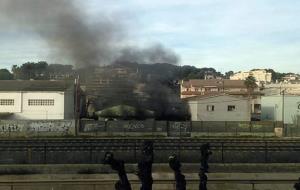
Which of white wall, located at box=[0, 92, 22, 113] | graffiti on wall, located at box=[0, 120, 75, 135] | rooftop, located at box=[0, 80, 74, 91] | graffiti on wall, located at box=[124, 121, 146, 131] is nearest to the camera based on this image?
graffiti on wall, located at box=[0, 120, 75, 135]

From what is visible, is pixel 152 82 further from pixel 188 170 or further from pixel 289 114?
pixel 188 170

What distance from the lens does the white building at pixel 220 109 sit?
74.1 meters

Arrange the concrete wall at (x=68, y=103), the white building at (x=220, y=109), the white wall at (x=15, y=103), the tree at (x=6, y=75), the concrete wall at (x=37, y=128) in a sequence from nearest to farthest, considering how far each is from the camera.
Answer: the concrete wall at (x=37, y=128) < the white wall at (x=15, y=103) < the concrete wall at (x=68, y=103) < the white building at (x=220, y=109) < the tree at (x=6, y=75)

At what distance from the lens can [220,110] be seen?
75.0m

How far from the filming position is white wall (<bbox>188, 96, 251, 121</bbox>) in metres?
74.1

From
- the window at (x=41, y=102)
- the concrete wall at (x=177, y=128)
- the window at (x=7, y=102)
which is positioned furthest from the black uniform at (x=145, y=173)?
the window at (x=7, y=102)

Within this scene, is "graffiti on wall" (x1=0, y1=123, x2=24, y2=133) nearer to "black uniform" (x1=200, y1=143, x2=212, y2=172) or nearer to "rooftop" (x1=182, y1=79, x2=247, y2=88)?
"black uniform" (x1=200, y1=143, x2=212, y2=172)

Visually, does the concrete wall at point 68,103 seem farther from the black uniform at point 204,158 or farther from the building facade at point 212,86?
the building facade at point 212,86

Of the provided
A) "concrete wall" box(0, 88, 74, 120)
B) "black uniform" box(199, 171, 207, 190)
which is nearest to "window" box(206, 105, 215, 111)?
"concrete wall" box(0, 88, 74, 120)

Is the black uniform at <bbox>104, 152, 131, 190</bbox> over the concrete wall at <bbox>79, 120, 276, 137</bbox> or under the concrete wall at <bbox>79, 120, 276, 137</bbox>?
over

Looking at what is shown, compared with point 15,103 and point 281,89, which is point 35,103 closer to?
point 15,103

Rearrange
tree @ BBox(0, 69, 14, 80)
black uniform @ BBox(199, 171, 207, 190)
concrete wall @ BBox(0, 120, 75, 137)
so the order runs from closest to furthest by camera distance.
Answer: black uniform @ BBox(199, 171, 207, 190) < concrete wall @ BBox(0, 120, 75, 137) < tree @ BBox(0, 69, 14, 80)

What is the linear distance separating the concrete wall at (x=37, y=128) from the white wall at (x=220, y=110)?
26.4 metres

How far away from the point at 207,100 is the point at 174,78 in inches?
647
